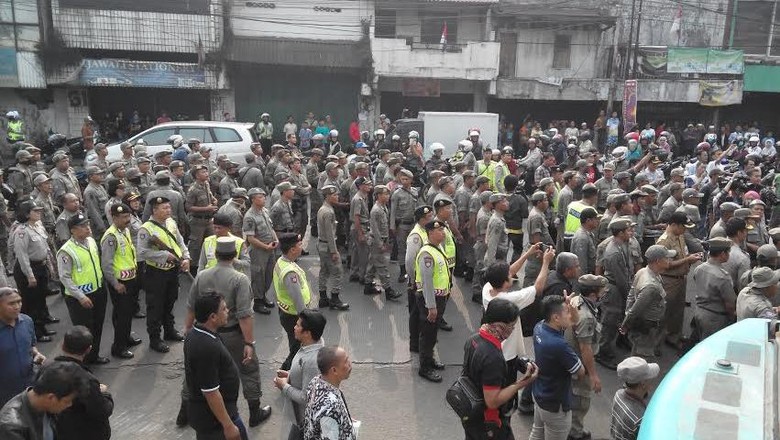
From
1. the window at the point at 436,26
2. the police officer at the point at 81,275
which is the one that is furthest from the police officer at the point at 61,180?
the window at the point at 436,26

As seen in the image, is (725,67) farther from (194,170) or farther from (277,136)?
(194,170)

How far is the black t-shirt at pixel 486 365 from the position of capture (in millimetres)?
3775

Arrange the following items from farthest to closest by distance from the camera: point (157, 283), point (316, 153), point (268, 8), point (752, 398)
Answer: point (268, 8), point (316, 153), point (157, 283), point (752, 398)

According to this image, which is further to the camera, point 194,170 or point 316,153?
point 316,153

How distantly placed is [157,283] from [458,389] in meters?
4.33

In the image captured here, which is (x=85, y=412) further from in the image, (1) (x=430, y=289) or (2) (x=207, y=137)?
(2) (x=207, y=137)

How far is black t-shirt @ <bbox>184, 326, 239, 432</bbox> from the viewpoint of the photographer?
3910 millimetres

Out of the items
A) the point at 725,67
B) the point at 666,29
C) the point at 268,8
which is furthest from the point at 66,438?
the point at 666,29

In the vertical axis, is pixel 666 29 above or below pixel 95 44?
above

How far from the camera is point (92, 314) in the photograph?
6379 mm

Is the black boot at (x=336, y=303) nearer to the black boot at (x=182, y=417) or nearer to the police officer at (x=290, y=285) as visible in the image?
the police officer at (x=290, y=285)

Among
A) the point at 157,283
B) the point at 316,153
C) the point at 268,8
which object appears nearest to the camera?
the point at 157,283

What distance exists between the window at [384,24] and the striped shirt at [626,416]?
73.7 ft

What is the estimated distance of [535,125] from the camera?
867 inches
